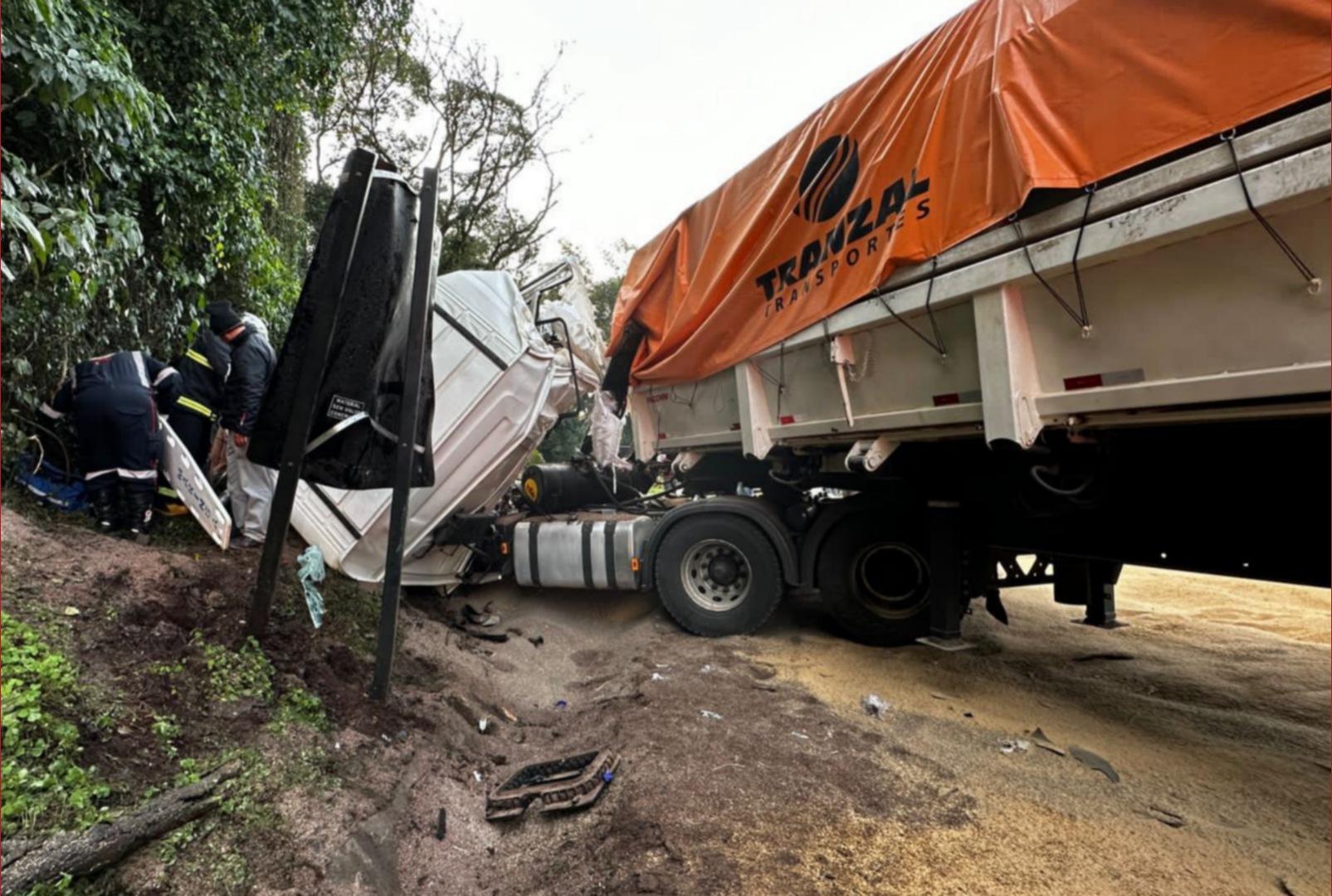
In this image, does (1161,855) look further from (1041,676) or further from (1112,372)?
(1041,676)

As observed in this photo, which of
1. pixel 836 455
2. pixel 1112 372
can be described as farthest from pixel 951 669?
pixel 1112 372

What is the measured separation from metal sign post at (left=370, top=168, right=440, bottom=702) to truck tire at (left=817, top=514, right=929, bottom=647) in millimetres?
2791

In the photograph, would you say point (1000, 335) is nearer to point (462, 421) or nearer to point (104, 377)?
point (462, 421)

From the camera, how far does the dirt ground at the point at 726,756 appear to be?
2012 mm

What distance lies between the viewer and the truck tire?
A: 424 cm

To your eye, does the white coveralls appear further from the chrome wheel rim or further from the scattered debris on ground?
the scattered debris on ground

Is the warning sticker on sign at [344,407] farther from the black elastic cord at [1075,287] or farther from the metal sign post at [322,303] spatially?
the black elastic cord at [1075,287]

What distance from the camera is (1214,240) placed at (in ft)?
6.86

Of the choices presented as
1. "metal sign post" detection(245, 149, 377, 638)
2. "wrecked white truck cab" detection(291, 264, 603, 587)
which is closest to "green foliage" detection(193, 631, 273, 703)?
"metal sign post" detection(245, 149, 377, 638)

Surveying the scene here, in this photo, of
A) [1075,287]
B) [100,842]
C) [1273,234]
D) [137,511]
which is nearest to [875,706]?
[1075,287]

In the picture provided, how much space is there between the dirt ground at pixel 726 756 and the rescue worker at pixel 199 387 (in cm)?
115

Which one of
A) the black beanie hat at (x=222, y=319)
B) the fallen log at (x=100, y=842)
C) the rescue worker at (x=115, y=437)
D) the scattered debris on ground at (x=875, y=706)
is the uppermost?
the black beanie hat at (x=222, y=319)

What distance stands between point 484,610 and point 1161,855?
14.9 ft

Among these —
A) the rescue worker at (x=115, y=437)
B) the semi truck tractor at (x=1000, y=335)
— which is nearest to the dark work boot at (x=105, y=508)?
the rescue worker at (x=115, y=437)
